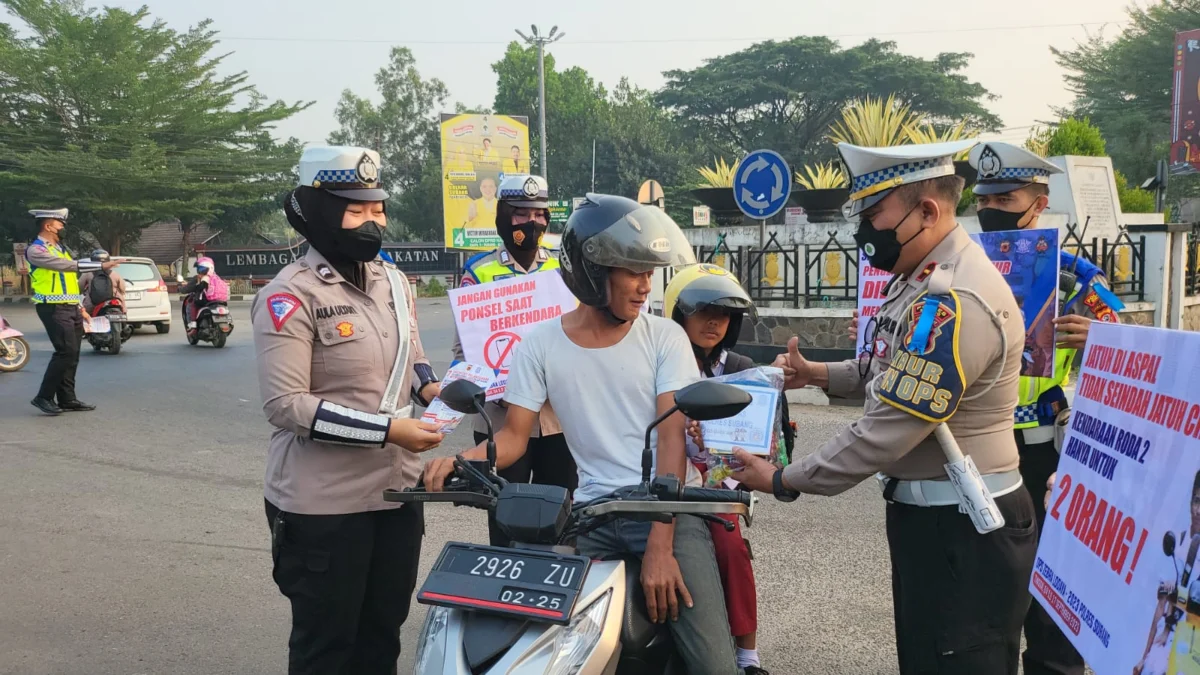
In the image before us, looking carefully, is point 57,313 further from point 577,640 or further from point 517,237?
point 577,640

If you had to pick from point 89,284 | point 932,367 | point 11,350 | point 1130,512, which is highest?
point 932,367

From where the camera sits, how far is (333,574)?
2928 mm

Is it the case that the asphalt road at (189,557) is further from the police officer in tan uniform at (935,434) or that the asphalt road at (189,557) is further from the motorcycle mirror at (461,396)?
the motorcycle mirror at (461,396)

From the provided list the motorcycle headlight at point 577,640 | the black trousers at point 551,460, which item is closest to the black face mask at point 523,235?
the black trousers at point 551,460

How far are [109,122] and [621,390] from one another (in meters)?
39.7

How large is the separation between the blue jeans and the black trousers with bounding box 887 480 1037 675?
60 centimetres

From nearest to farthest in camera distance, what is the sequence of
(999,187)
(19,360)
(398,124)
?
1. (999,187)
2. (19,360)
3. (398,124)

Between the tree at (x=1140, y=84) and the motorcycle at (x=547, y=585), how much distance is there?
39.1 m

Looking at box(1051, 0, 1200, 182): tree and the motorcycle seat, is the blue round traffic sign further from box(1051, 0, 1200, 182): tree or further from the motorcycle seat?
box(1051, 0, 1200, 182): tree

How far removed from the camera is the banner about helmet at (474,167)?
37.7m

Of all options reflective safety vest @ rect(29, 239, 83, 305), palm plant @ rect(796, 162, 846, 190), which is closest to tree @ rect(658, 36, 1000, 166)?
palm plant @ rect(796, 162, 846, 190)

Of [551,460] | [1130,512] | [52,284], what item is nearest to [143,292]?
[52,284]

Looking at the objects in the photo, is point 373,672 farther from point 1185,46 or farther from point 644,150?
point 644,150

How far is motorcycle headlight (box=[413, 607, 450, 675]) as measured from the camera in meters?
1.94
